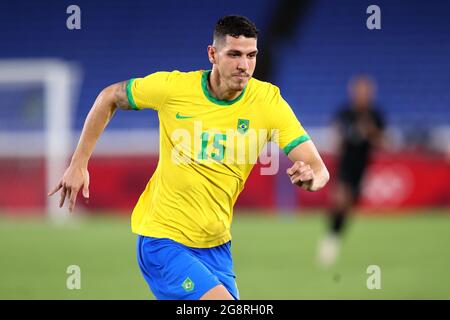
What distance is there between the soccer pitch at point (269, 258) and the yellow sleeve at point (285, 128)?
343 centimetres

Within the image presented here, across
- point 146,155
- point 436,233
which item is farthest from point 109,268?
point 146,155

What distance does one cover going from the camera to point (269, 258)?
1211cm

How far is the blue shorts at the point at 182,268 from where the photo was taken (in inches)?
203

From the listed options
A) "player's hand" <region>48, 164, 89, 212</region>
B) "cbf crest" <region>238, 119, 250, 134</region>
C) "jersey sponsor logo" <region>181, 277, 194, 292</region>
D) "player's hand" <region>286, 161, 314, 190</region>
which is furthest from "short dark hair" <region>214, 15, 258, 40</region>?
"jersey sponsor logo" <region>181, 277, 194, 292</region>

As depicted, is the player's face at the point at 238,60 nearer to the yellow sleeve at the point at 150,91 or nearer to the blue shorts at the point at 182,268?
the yellow sleeve at the point at 150,91

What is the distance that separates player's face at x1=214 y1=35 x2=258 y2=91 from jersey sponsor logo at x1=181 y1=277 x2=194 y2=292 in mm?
1125

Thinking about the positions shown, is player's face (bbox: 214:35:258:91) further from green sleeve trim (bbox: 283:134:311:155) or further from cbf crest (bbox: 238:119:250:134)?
green sleeve trim (bbox: 283:134:311:155)

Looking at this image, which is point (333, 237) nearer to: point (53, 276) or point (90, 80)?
point (53, 276)

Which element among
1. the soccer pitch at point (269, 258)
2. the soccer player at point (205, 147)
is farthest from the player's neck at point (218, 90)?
the soccer pitch at point (269, 258)

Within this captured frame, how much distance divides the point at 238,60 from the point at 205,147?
552 mm

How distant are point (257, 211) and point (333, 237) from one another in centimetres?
699

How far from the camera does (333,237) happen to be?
38.6ft

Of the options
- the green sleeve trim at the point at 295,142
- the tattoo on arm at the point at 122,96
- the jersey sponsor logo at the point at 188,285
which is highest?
the tattoo on arm at the point at 122,96

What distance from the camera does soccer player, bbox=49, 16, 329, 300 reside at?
537 centimetres
